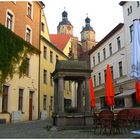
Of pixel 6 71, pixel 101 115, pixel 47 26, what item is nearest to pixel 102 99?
pixel 47 26

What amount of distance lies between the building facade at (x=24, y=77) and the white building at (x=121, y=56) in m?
8.80

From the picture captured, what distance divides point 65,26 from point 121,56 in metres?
77.4

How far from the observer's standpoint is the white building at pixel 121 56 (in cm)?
2923

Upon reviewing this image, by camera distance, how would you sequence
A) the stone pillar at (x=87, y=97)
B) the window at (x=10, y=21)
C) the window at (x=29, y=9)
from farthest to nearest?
the window at (x=29, y=9) < the window at (x=10, y=21) < the stone pillar at (x=87, y=97)

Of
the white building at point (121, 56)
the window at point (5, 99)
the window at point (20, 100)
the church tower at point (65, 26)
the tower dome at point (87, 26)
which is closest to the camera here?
the window at point (5, 99)

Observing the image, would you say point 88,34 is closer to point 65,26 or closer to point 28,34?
point 65,26

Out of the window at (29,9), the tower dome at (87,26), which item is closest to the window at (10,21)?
the window at (29,9)

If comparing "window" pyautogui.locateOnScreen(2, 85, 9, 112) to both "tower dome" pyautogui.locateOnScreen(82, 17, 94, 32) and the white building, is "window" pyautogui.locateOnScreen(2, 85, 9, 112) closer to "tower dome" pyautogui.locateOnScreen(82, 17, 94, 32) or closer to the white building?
the white building

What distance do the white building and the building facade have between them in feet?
28.9

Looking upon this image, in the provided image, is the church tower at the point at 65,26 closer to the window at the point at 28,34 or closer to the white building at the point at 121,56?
the white building at the point at 121,56

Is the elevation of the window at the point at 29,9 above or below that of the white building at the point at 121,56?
above

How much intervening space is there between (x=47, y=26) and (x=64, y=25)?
7192 centimetres

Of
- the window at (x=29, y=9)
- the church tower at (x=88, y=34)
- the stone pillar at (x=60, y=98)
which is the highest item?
the church tower at (x=88, y=34)

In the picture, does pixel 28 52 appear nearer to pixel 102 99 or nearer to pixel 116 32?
pixel 116 32
